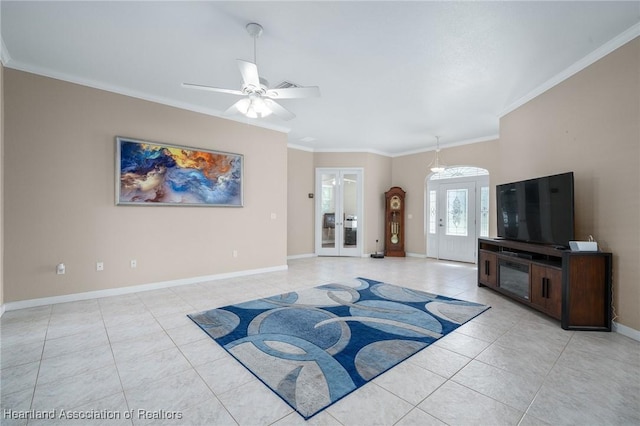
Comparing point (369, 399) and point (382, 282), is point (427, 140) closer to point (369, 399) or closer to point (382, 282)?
point (382, 282)

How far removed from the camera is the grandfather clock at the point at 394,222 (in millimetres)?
8109

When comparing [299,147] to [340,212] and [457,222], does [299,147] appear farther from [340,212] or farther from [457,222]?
[457,222]

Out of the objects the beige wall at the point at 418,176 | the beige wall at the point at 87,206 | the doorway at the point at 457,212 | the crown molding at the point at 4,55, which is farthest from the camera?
the beige wall at the point at 418,176

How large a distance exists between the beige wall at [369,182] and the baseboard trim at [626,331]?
5.35 meters

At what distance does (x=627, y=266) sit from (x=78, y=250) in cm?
643

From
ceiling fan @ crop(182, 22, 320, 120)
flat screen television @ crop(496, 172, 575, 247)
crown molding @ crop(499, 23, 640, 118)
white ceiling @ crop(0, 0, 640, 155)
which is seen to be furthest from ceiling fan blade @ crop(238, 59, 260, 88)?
crown molding @ crop(499, 23, 640, 118)

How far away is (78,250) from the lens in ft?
12.5

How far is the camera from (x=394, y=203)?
26.9 feet

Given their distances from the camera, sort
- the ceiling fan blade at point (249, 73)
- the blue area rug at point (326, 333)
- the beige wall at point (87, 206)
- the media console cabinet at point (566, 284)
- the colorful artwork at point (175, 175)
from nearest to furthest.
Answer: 1. the blue area rug at point (326, 333)
2. the ceiling fan blade at point (249, 73)
3. the media console cabinet at point (566, 284)
4. the beige wall at point (87, 206)
5. the colorful artwork at point (175, 175)

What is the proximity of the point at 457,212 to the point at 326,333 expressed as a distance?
570 cm

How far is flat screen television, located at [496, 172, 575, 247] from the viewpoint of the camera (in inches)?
127

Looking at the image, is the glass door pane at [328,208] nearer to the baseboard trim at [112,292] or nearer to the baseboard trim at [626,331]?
the baseboard trim at [112,292]

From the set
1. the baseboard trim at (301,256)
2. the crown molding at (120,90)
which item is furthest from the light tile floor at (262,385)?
the baseboard trim at (301,256)

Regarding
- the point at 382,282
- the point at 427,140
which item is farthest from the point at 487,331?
the point at 427,140
